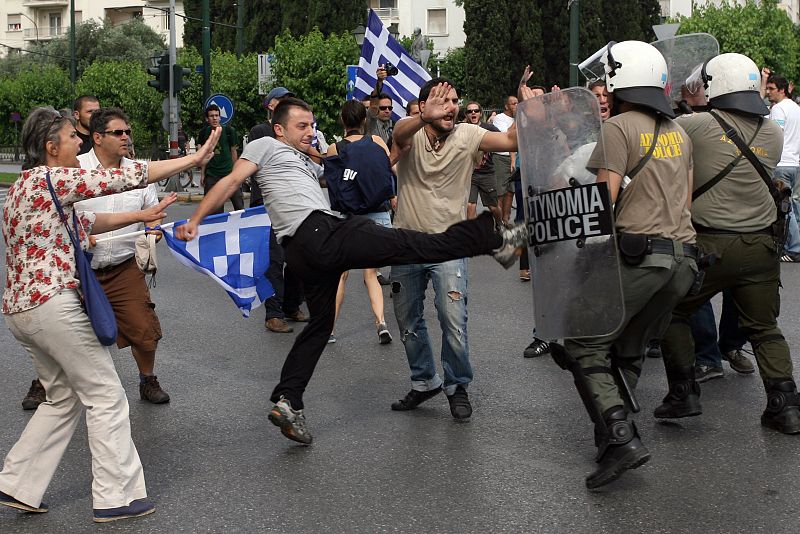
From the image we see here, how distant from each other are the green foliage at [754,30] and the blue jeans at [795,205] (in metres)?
43.5

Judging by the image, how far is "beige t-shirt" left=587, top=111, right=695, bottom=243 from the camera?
Result: 4770mm

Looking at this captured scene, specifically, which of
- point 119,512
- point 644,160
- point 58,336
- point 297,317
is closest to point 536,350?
point 297,317

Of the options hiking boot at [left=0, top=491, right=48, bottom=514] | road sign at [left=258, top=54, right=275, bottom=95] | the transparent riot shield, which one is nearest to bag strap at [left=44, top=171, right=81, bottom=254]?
hiking boot at [left=0, top=491, right=48, bottom=514]

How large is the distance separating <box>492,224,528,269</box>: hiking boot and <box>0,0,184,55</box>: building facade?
79023 mm

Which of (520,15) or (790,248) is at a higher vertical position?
(520,15)

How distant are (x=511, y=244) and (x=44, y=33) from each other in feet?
287

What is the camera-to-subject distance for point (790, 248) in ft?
40.7

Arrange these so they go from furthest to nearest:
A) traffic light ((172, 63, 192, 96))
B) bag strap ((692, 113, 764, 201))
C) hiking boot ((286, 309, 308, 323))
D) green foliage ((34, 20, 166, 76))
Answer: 1. green foliage ((34, 20, 166, 76))
2. traffic light ((172, 63, 192, 96))
3. hiking boot ((286, 309, 308, 323))
4. bag strap ((692, 113, 764, 201))

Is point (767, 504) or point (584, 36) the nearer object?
point (767, 504)

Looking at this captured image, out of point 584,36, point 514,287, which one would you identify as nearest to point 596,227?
point 514,287

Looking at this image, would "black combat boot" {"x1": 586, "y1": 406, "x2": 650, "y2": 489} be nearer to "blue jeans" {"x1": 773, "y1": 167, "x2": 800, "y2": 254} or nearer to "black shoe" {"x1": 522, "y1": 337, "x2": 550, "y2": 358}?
"black shoe" {"x1": 522, "y1": 337, "x2": 550, "y2": 358}

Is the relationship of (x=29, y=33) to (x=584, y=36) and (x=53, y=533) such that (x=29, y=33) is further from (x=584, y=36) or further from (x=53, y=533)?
(x=53, y=533)

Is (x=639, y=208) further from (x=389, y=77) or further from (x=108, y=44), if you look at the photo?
(x=108, y=44)

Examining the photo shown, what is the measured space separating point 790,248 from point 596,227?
8441 mm
